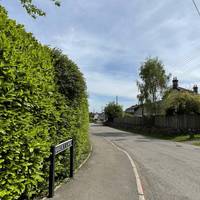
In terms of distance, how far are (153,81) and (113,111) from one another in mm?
33805

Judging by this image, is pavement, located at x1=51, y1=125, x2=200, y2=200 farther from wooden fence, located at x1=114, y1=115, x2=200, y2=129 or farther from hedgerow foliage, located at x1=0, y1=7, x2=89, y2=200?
wooden fence, located at x1=114, y1=115, x2=200, y2=129

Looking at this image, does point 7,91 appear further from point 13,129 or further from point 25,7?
point 25,7

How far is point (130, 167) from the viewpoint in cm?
1063

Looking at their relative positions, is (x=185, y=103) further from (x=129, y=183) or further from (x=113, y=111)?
(x=113, y=111)

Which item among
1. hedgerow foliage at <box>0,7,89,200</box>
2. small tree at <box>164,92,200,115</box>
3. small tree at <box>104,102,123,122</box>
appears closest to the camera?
hedgerow foliage at <box>0,7,89,200</box>

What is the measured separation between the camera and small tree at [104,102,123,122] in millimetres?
75500

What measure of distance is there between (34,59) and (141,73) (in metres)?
39.9

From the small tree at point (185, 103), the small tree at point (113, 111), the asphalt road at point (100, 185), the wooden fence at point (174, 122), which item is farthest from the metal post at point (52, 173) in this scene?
the small tree at point (113, 111)

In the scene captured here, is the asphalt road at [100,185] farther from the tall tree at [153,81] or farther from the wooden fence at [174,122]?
the tall tree at [153,81]

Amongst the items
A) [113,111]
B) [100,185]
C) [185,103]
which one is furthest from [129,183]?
[113,111]

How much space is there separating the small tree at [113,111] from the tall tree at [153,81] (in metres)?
31.2

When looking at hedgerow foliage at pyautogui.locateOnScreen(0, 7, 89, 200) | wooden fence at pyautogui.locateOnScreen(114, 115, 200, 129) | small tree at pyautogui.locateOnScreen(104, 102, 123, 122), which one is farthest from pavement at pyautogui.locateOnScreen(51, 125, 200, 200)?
small tree at pyautogui.locateOnScreen(104, 102, 123, 122)

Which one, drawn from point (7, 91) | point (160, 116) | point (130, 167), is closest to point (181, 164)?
point (130, 167)

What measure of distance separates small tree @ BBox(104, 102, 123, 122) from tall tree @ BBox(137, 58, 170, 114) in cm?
3116
